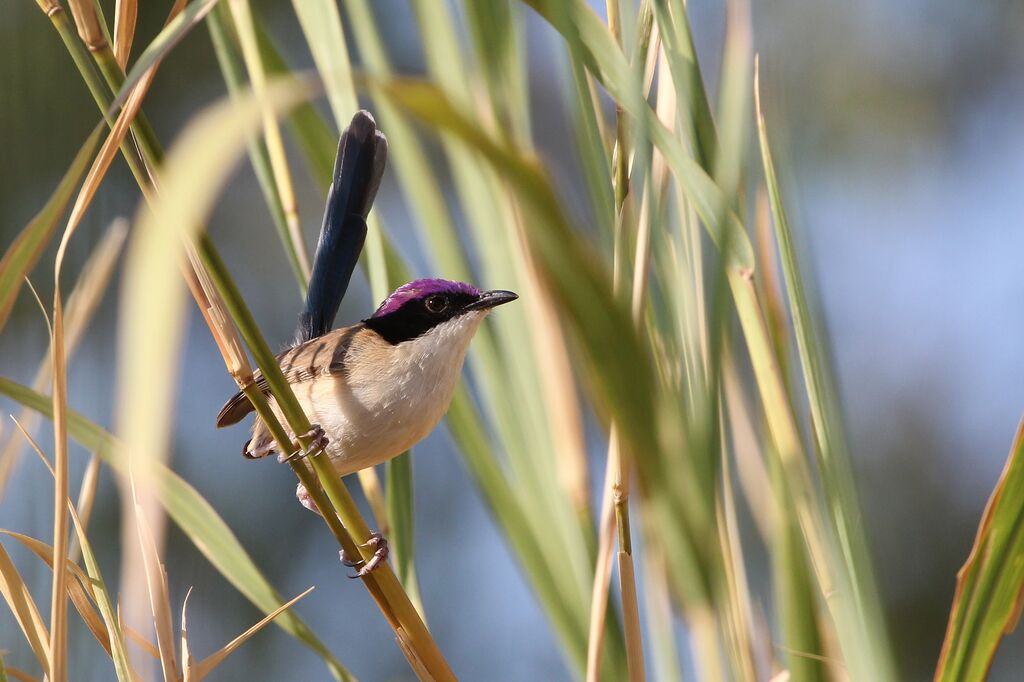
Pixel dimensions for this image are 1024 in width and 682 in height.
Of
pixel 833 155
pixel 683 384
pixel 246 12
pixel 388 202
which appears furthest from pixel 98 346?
pixel 683 384

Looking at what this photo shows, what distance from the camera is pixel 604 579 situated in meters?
0.99

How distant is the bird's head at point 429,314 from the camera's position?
7.04 feet

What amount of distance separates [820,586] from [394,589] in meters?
0.41

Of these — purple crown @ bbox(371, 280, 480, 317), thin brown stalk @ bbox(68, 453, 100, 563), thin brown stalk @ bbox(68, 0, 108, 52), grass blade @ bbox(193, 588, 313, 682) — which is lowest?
grass blade @ bbox(193, 588, 313, 682)

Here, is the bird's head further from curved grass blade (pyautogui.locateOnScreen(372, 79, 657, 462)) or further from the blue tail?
curved grass blade (pyautogui.locateOnScreen(372, 79, 657, 462))

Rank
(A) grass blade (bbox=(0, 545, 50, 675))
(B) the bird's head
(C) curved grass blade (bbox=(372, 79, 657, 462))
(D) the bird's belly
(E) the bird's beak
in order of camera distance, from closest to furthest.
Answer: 1. (C) curved grass blade (bbox=(372, 79, 657, 462))
2. (A) grass blade (bbox=(0, 545, 50, 675))
3. (E) the bird's beak
4. (D) the bird's belly
5. (B) the bird's head

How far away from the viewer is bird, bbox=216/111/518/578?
6.44ft

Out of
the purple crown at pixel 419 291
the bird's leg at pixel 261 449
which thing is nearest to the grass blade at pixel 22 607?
the bird's leg at pixel 261 449

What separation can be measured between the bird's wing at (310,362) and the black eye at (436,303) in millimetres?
169

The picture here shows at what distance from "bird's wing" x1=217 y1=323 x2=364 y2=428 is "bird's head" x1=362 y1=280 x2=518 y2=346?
77 millimetres

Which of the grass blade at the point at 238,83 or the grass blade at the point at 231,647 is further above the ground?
the grass blade at the point at 238,83

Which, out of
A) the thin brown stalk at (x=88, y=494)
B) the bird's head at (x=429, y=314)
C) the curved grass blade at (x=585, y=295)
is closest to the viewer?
the curved grass blade at (x=585, y=295)

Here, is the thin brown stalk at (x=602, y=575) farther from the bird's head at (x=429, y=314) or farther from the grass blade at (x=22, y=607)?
the bird's head at (x=429, y=314)

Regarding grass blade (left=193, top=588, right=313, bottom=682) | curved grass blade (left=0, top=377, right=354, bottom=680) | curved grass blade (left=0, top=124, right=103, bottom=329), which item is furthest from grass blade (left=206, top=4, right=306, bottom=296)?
curved grass blade (left=0, top=124, right=103, bottom=329)
